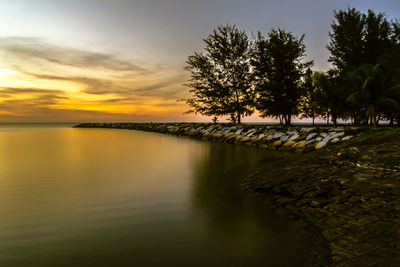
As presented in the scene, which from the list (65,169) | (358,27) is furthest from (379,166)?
(358,27)

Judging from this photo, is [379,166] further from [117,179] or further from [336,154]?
[117,179]

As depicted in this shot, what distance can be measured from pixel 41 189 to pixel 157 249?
4.20 meters

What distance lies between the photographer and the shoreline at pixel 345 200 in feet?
8.20

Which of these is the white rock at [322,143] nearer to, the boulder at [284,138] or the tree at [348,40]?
the boulder at [284,138]

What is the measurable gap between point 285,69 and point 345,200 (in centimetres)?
1914

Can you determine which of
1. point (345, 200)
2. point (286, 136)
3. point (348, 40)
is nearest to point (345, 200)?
point (345, 200)

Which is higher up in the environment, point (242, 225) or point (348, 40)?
point (348, 40)

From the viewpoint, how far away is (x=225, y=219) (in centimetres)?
369

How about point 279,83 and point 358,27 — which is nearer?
point 279,83

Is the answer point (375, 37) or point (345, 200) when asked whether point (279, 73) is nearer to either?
point (375, 37)

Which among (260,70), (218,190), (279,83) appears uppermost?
(260,70)

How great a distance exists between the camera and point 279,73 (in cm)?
2084

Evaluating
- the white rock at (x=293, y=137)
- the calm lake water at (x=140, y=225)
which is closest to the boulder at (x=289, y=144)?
the white rock at (x=293, y=137)

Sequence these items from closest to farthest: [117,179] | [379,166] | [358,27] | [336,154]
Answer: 1. [379,166]
2. [336,154]
3. [117,179]
4. [358,27]
